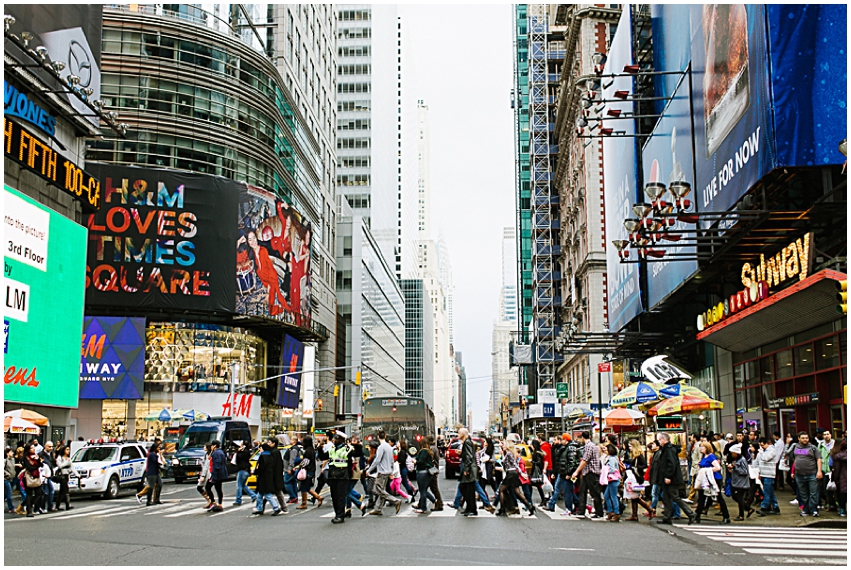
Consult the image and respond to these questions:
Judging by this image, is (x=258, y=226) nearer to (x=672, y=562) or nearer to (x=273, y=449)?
(x=273, y=449)

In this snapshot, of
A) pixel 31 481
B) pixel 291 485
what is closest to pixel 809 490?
pixel 291 485

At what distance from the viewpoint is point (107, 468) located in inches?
1014

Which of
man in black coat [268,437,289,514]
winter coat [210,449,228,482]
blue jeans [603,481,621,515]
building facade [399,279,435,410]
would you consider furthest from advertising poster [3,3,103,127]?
building facade [399,279,435,410]

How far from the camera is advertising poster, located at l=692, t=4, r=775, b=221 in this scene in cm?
2036

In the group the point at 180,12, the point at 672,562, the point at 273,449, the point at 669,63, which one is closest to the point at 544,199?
the point at 180,12

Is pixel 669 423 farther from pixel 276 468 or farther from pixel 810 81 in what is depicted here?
pixel 276 468

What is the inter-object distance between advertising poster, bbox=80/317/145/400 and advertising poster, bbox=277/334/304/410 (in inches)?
560

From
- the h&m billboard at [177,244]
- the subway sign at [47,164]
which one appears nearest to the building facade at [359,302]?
the h&m billboard at [177,244]

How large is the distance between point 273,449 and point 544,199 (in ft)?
247

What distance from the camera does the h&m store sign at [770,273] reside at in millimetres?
19953

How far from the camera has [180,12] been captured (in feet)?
195

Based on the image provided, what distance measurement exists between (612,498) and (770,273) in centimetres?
840

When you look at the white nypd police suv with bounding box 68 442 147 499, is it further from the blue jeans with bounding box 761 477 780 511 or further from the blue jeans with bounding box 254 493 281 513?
the blue jeans with bounding box 761 477 780 511

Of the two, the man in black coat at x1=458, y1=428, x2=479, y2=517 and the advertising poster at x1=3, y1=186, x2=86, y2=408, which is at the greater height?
the advertising poster at x1=3, y1=186, x2=86, y2=408
